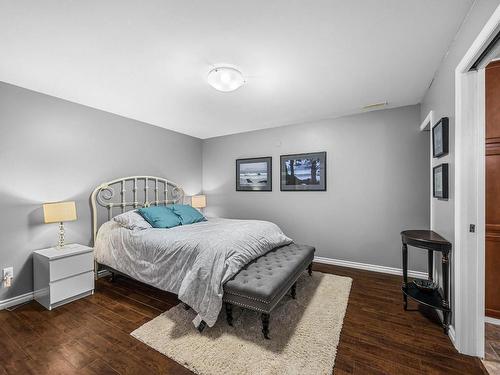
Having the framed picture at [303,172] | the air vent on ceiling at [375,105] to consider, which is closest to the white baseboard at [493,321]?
the framed picture at [303,172]

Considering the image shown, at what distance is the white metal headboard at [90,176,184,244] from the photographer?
3273 millimetres

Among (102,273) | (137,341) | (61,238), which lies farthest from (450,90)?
(102,273)

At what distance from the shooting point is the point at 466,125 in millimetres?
1641

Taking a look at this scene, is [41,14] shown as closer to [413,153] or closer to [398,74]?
[398,74]

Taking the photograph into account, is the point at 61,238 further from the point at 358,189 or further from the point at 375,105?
the point at 375,105

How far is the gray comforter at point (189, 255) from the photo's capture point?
205 cm

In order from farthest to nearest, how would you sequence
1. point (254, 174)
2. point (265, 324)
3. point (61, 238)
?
point (254, 174) → point (61, 238) → point (265, 324)

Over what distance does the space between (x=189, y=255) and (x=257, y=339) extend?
101 centimetres

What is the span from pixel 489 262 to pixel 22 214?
197 inches

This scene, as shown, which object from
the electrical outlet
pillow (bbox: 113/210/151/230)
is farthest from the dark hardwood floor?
pillow (bbox: 113/210/151/230)

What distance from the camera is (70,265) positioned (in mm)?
2527

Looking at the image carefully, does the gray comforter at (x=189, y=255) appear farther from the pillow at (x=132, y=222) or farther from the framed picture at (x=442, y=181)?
the framed picture at (x=442, y=181)

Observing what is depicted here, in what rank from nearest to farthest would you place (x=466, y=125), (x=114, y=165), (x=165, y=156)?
(x=466, y=125) → (x=114, y=165) → (x=165, y=156)

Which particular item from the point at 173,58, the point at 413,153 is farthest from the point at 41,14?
the point at 413,153
